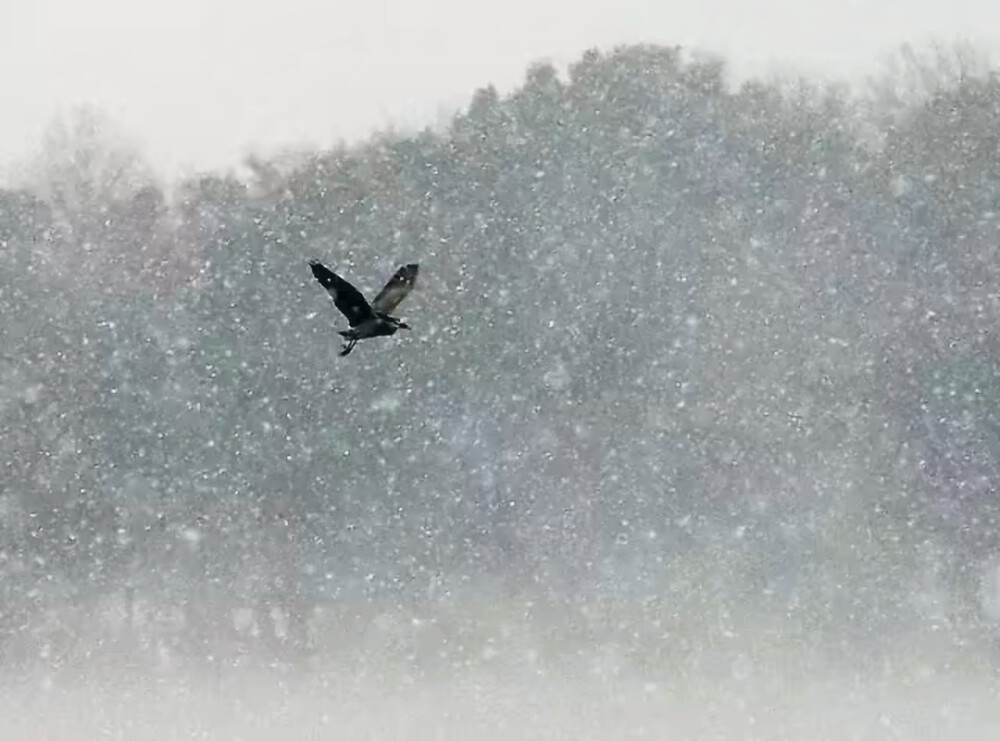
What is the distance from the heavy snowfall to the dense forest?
31 mm

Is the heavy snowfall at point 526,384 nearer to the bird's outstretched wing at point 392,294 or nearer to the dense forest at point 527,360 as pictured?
the dense forest at point 527,360

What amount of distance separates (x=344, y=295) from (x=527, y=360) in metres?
8.25

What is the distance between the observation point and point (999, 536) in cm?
1258

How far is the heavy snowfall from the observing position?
498 inches

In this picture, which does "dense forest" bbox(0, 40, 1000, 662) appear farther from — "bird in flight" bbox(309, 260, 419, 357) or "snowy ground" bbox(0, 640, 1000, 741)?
"bird in flight" bbox(309, 260, 419, 357)

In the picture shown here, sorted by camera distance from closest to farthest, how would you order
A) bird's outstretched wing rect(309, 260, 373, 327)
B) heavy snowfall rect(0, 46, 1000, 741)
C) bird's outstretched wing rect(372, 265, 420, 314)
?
bird's outstretched wing rect(309, 260, 373, 327) < bird's outstretched wing rect(372, 265, 420, 314) < heavy snowfall rect(0, 46, 1000, 741)

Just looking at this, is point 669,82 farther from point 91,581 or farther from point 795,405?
point 91,581

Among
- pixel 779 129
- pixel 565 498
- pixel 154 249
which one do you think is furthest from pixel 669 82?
pixel 154 249

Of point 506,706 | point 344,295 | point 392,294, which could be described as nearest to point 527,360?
point 506,706

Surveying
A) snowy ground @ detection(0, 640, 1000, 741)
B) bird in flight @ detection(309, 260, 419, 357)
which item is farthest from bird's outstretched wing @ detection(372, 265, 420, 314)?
snowy ground @ detection(0, 640, 1000, 741)

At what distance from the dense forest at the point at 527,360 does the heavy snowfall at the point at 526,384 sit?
1.2 inches

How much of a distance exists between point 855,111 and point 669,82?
1.91m

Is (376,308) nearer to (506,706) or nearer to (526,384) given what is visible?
(506,706)

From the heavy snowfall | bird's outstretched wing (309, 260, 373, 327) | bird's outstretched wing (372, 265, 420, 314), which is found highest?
the heavy snowfall
